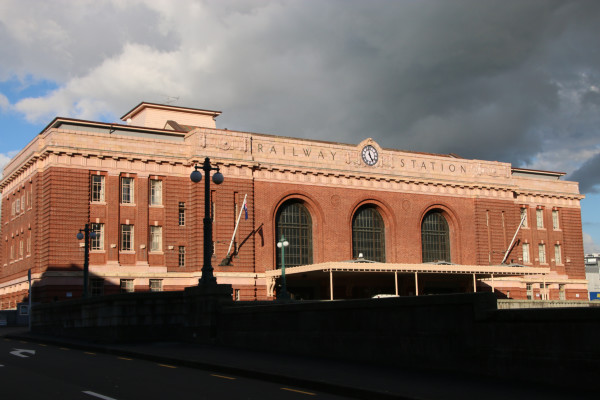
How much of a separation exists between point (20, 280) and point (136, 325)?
29829 mm

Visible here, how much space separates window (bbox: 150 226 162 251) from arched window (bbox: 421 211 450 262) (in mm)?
23417

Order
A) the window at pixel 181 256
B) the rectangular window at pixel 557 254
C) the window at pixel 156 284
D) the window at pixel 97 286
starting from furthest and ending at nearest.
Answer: the rectangular window at pixel 557 254
the window at pixel 181 256
the window at pixel 156 284
the window at pixel 97 286

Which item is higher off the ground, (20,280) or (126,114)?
(126,114)

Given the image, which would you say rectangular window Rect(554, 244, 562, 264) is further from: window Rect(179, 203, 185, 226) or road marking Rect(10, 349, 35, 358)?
road marking Rect(10, 349, 35, 358)

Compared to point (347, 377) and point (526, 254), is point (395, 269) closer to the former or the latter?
point (526, 254)

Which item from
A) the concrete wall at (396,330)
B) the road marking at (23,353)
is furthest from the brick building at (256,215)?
the road marking at (23,353)

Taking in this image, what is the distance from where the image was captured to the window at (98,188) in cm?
4928

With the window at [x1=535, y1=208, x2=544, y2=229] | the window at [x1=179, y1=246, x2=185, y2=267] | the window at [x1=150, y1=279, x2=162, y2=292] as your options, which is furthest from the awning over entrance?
the window at [x1=535, y1=208, x2=544, y2=229]

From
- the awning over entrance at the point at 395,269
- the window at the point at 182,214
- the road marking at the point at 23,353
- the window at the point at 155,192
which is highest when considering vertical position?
the window at the point at 155,192

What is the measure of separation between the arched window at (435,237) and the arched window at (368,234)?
4261mm

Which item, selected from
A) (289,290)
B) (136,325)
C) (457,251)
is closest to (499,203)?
(457,251)

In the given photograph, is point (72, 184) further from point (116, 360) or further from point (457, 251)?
point (457, 251)

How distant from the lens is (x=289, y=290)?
54906 millimetres

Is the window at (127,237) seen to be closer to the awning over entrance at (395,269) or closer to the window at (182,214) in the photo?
the window at (182,214)
